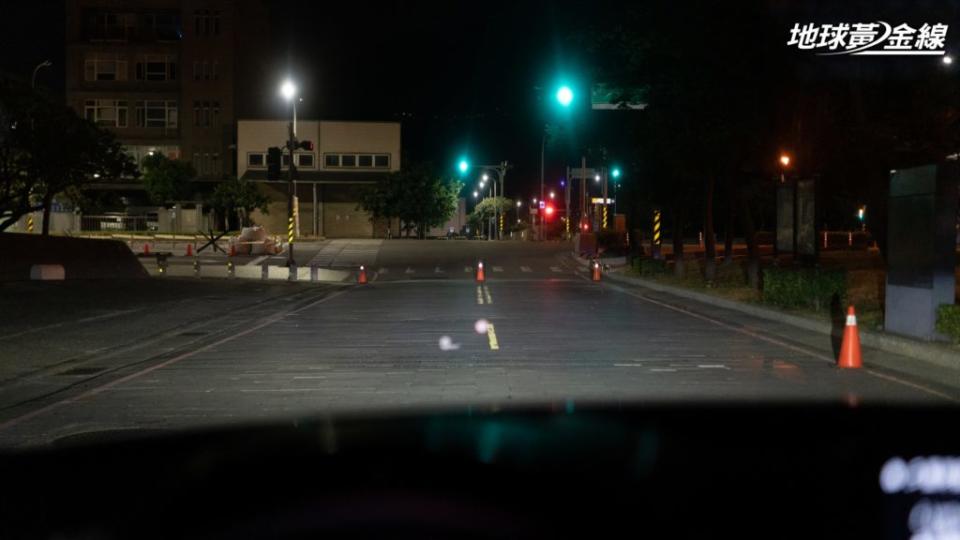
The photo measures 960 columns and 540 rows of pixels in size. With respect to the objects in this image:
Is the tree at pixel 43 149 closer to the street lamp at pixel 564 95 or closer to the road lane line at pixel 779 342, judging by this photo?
the street lamp at pixel 564 95

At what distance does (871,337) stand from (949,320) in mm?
1753

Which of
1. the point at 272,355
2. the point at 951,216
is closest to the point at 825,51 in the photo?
the point at 951,216

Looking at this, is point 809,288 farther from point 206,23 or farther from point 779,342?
point 206,23

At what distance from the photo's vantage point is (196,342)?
1711cm

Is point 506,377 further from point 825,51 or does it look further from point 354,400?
point 825,51

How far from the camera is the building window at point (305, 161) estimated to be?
271 ft

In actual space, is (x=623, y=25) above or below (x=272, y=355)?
above

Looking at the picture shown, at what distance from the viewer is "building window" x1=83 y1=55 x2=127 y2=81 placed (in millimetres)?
82562

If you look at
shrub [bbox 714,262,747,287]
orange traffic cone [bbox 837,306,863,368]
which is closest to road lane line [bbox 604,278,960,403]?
orange traffic cone [bbox 837,306,863,368]

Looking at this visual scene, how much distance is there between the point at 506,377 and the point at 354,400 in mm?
2479

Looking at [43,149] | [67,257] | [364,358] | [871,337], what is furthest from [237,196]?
[871,337]

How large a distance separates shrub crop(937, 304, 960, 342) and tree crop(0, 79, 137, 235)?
2885 cm

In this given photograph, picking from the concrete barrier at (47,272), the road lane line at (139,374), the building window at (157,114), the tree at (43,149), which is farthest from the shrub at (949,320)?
the building window at (157,114)

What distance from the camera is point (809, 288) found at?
70.4 feet
